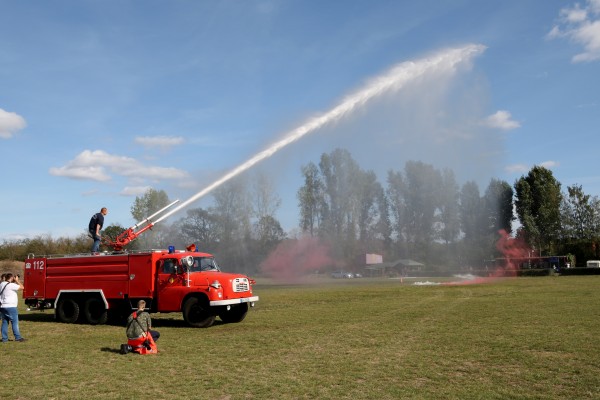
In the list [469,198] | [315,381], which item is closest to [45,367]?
[315,381]

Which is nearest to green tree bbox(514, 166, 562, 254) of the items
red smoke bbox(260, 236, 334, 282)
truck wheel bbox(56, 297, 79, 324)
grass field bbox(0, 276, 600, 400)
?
red smoke bbox(260, 236, 334, 282)

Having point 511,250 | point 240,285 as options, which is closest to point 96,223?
point 240,285

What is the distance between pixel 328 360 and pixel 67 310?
46.4 ft

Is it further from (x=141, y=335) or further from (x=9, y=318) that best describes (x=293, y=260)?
(x=141, y=335)

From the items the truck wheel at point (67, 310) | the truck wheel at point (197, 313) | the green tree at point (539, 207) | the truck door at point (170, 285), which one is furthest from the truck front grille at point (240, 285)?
the green tree at point (539, 207)

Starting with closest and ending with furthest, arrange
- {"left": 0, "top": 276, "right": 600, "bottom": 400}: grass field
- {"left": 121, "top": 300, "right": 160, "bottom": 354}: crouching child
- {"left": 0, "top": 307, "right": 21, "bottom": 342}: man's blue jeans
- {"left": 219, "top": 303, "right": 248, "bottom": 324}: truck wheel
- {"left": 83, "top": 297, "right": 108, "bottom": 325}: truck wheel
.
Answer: {"left": 0, "top": 276, "right": 600, "bottom": 400}: grass field, {"left": 121, "top": 300, "right": 160, "bottom": 354}: crouching child, {"left": 0, "top": 307, "right": 21, "bottom": 342}: man's blue jeans, {"left": 219, "top": 303, "right": 248, "bottom": 324}: truck wheel, {"left": 83, "top": 297, "right": 108, "bottom": 325}: truck wheel

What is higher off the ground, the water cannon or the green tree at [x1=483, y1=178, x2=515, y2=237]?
the green tree at [x1=483, y1=178, x2=515, y2=237]

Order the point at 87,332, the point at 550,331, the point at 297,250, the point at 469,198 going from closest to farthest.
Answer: the point at 550,331
the point at 87,332
the point at 297,250
the point at 469,198

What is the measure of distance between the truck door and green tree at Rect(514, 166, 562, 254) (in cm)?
8053

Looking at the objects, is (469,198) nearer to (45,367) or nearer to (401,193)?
(401,193)

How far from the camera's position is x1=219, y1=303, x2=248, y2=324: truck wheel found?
791 inches

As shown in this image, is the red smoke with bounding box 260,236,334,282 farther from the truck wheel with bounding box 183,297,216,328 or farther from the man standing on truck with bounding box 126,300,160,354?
the man standing on truck with bounding box 126,300,160,354

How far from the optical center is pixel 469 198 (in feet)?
224

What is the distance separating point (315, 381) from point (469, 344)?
5.68 meters
